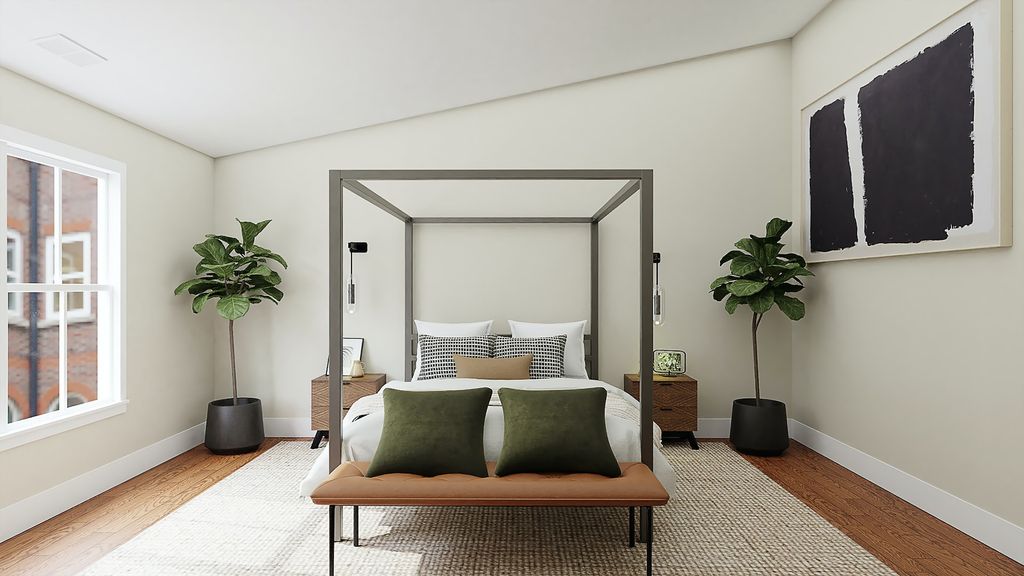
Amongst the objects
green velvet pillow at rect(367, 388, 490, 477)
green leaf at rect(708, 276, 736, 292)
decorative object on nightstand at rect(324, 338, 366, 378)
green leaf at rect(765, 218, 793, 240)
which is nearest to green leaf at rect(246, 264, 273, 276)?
decorative object on nightstand at rect(324, 338, 366, 378)

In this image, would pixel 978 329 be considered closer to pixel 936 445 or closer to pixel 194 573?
pixel 936 445

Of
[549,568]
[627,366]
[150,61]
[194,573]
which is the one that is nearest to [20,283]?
[150,61]

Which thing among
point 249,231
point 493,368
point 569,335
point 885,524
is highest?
point 249,231

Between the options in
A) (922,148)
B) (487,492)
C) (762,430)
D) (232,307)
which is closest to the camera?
(487,492)

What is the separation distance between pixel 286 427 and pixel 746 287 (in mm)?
4029

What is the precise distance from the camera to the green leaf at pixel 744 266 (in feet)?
16.0

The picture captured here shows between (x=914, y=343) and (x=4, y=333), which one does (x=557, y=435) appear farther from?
(x=4, y=333)

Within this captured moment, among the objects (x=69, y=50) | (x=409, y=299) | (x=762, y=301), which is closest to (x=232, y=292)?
(x=409, y=299)

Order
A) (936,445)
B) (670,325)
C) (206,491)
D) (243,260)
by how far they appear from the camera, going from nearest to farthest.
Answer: (936,445) < (206,491) < (243,260) < (670,325)

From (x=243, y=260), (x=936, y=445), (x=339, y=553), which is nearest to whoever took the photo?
(x=339, y=553)

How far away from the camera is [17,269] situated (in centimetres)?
352

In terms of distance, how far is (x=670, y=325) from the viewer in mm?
5555

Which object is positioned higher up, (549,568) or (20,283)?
(20,283)

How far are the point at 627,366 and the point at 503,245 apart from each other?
1.53 metres
